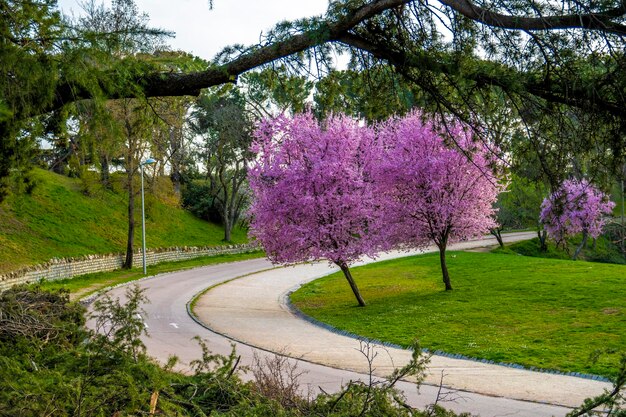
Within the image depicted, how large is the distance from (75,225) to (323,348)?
27.9 meters

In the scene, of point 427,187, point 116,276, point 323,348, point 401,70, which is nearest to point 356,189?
point 427,187

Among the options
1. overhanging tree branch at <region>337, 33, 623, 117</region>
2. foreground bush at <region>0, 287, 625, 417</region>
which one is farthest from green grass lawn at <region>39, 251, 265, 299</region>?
foreground bush at <region>0, 287, 625, 417</region>

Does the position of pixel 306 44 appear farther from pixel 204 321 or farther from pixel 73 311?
pixel 204 321

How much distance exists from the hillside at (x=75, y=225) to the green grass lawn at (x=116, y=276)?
2.25 meters

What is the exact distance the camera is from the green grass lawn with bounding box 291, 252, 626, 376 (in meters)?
17.2

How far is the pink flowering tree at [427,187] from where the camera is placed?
25.3 m

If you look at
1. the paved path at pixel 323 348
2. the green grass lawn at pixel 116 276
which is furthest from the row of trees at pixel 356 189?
the green grass lawn at pixel 116 276

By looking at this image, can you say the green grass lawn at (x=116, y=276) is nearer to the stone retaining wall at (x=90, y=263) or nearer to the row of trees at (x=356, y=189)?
the stone retaining wall at (x=90, y=263)

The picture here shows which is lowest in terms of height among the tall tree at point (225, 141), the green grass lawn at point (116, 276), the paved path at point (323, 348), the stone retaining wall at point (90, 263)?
the paved path at point (323, 348)

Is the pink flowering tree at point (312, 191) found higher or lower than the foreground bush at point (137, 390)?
higher

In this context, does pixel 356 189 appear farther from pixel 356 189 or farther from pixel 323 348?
pixel 323 348

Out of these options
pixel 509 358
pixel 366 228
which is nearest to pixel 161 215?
pixel 366 228

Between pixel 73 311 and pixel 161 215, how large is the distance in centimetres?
4483

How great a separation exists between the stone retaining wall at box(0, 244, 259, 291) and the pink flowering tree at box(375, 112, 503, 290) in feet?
22.1
